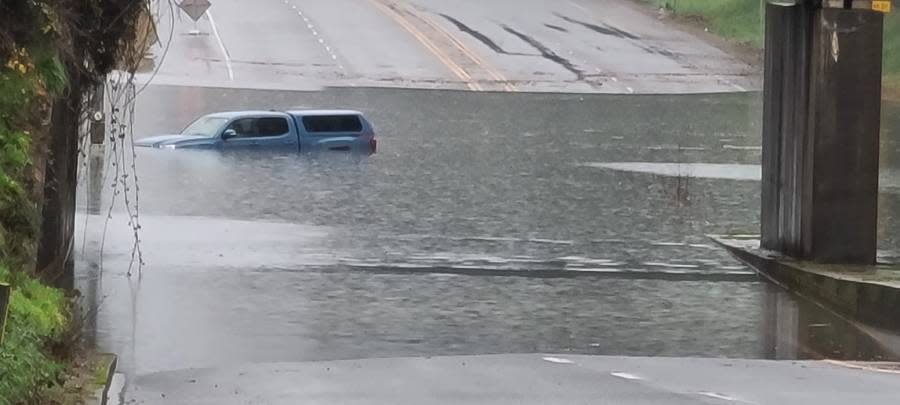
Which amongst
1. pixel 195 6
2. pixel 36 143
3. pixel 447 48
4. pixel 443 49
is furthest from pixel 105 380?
pixel 447 48

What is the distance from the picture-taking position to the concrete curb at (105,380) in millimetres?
9154

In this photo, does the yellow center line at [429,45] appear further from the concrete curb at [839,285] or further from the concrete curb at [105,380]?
the concrete curb at [105,380]

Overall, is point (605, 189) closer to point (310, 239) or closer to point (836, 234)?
point (310, 239)

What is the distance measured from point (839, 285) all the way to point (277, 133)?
21.2m

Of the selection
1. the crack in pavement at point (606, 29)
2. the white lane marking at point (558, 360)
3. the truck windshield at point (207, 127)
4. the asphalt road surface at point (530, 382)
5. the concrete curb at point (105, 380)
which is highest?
the crack in pavement at point (606, 29)

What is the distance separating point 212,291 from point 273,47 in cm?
3797

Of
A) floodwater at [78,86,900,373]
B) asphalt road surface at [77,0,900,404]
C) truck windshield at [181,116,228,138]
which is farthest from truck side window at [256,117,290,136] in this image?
asphalt road surface at [77,0,900,404]

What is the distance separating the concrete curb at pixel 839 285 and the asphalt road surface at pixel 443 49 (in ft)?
96.4

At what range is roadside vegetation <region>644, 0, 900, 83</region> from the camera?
53.4 m

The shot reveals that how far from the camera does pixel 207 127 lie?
3603 cm

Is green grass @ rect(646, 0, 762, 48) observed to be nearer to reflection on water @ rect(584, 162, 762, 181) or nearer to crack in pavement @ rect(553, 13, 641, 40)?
crack in pavement @ rect(553, 13, 641, 40)

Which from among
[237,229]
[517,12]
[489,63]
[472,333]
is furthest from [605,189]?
[517,12]

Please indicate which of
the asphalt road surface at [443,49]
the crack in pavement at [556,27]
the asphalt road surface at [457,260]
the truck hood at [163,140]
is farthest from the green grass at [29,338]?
the crack in pavement at [556,27]

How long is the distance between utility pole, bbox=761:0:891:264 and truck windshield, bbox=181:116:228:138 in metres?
19.2
